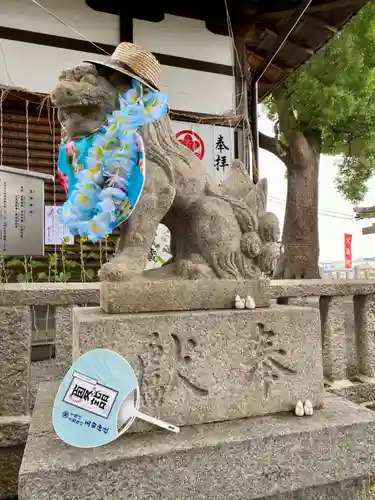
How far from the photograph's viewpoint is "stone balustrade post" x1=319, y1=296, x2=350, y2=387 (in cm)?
250

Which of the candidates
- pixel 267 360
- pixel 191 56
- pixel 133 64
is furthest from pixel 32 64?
pixel 267 360

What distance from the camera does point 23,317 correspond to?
6.59ft

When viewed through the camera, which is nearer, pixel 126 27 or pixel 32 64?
pixel 32 64

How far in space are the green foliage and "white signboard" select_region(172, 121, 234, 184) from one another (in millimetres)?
2659

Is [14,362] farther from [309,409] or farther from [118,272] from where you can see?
[309,409]

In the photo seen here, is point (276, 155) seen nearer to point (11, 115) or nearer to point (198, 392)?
point (11, 115)

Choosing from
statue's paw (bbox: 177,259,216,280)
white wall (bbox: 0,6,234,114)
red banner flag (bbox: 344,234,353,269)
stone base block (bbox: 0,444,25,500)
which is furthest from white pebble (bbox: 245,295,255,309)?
red banner flag (bbox: 344,234,353,269)

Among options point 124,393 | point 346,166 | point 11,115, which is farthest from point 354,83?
point 124,393

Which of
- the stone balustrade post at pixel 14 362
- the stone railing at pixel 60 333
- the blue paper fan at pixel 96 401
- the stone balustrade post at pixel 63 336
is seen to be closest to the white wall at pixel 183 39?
the stone railing at pixel 60 333

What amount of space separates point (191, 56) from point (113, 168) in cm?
376

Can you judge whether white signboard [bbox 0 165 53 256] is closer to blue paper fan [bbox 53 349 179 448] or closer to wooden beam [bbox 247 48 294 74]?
blue paper fan [bbox 53 349 179 448]

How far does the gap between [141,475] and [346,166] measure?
8.63 meters

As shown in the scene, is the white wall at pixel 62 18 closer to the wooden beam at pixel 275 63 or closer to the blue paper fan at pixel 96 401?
the wooden beam at pixel 275 63

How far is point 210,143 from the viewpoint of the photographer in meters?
4.50
